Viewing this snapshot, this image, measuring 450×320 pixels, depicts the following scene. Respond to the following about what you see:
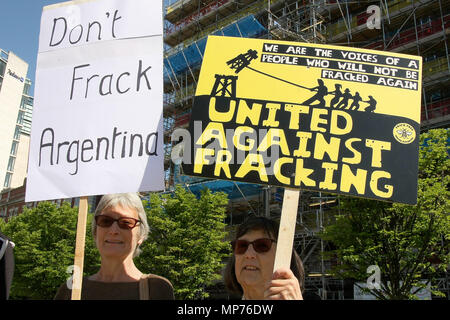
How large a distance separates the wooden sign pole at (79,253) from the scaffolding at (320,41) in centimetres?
1496

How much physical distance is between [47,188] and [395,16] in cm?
2123

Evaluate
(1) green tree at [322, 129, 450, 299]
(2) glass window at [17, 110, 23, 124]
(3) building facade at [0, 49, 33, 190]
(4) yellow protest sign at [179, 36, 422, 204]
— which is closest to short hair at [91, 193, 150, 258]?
(4) yellow protest sign at [179, 36, 422, 204]

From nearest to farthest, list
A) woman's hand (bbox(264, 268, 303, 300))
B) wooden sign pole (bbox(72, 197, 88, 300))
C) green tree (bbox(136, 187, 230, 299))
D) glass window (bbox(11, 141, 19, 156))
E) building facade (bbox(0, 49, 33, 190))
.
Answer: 1. woman's hand (bbox(264, 268, 303, 300))
2. wooden sign pole (bbox(72, 197, 88, 300))
3. green tree (bbox(136, 187, 230, 299))
4. building facade (bbox(0, 49, 33, 190))
5. glass window (bbox(11, 141, 19, 156))

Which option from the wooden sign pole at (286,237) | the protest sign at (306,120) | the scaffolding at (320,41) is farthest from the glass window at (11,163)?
the wooden sign pole at (286,237)

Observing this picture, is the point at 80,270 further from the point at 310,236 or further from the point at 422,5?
the point at 422,5

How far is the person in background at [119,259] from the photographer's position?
8.96 ft

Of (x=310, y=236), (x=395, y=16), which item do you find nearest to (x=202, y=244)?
(x=310, y=236)

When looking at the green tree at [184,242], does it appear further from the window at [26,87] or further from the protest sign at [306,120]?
the window at [26,87]

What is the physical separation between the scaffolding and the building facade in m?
39.4

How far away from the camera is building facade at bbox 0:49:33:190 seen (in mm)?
57688

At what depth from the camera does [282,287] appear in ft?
7.59

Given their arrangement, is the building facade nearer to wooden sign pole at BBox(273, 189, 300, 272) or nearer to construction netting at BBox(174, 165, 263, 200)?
construction netting at BBox(174, 165, 263, 200)

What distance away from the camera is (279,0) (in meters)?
24.0

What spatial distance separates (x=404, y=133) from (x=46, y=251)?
2115cm
